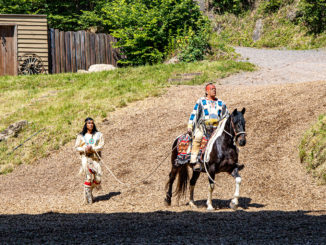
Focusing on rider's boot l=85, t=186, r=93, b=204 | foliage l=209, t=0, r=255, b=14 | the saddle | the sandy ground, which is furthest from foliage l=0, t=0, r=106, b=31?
the saddle

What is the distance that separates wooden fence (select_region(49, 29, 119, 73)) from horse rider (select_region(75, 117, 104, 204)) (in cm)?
1639

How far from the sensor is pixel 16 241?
257 inches

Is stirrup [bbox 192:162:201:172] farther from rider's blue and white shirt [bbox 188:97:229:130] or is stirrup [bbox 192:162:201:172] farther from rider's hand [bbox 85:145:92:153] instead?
rider's hand [bbox 85:145:92:153]

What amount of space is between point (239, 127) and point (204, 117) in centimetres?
90

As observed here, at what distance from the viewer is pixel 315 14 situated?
98.0 feet

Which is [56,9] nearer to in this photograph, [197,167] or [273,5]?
[273,5]

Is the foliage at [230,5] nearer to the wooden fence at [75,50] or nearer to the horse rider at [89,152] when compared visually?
the wooden fence at [75,50]

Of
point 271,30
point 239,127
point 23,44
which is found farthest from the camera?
point 271,30

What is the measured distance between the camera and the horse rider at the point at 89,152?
37.5 feet

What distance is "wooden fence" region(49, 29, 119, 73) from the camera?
26891mm

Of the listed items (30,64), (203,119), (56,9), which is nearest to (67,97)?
(30,64)

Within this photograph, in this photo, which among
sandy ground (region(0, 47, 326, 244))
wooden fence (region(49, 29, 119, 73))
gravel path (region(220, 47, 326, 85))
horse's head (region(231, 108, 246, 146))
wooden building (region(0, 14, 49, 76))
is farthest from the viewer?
wooden fence (region(49, 29, 119, 73))

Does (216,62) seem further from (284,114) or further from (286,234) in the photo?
(286,234)

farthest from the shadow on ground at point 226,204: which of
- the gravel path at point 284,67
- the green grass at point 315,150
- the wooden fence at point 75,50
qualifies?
the wooden fence at point 75,50
